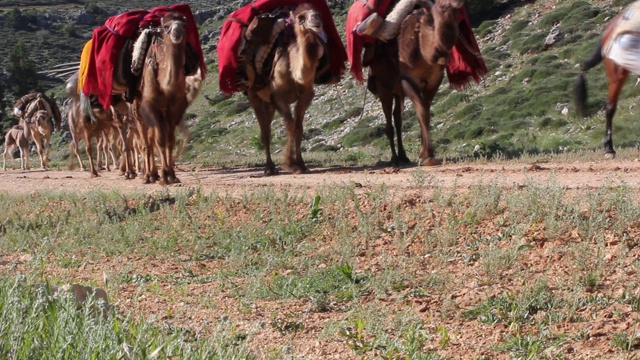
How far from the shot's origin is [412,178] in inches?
471

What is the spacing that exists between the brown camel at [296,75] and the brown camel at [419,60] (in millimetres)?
1117

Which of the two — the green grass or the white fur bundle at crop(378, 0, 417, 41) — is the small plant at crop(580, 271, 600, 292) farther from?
the white fur bundle at crop(378, 0, 417, 41)

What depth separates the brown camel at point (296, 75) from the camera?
14789 millimetres

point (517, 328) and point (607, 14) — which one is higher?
point (517, 328)

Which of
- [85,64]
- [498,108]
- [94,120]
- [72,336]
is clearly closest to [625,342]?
[72,336]

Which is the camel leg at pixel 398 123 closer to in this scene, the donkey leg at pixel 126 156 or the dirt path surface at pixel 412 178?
the dirt path surface at pixel 412 178

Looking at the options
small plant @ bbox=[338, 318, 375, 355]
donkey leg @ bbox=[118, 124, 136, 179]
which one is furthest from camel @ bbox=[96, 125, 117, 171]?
small plant @ bbox=[338, 318, 375, 355]

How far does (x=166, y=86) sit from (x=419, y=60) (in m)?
3.92

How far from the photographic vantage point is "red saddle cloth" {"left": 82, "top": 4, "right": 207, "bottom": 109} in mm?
16500

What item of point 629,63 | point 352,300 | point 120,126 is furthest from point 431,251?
point 120,126

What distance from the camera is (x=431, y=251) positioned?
8.93 m

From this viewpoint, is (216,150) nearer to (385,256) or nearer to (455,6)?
(455,6)

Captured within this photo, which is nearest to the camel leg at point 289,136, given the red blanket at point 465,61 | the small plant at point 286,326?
the red blanket at point 465,61

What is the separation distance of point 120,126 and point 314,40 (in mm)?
6108
